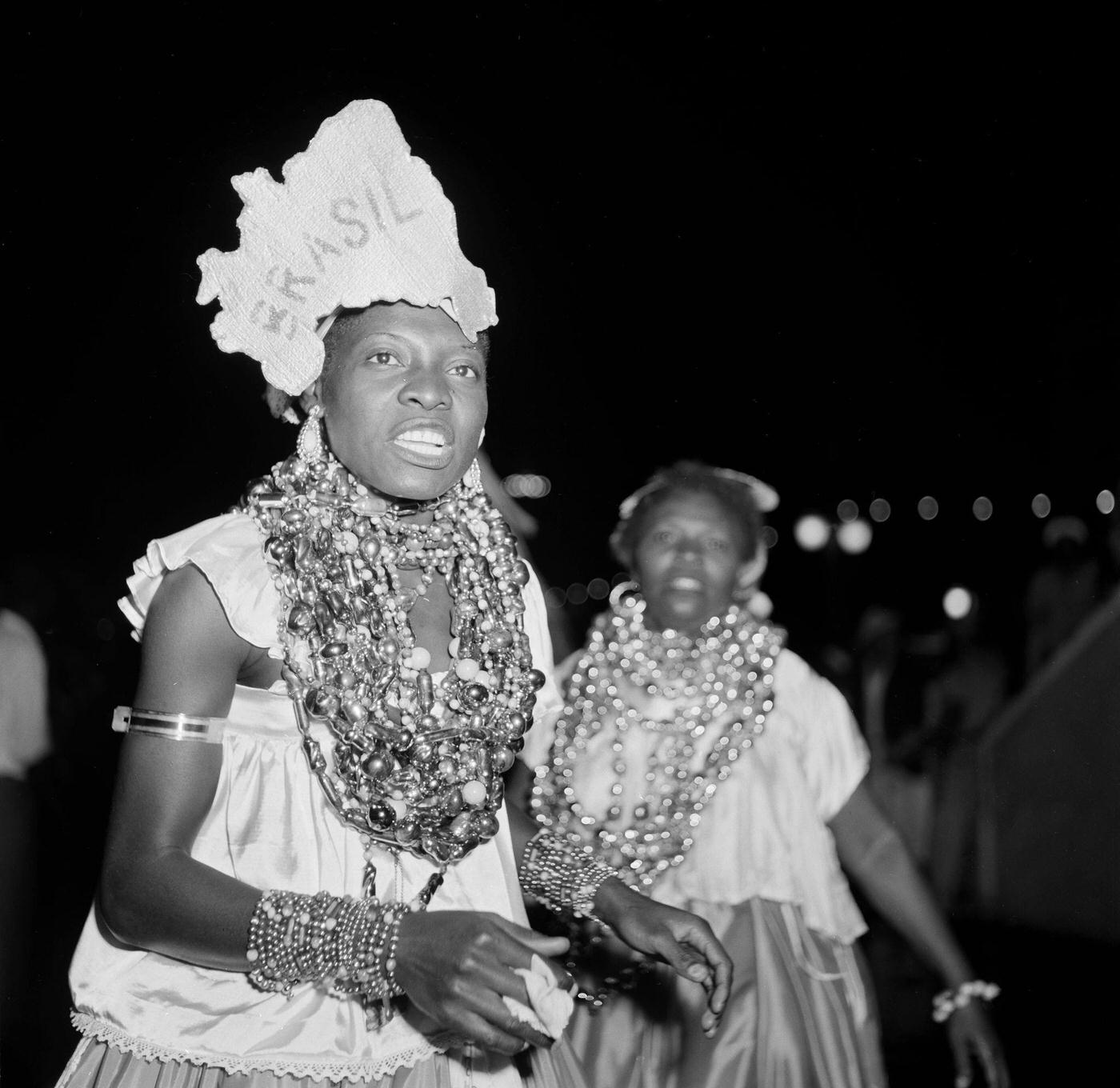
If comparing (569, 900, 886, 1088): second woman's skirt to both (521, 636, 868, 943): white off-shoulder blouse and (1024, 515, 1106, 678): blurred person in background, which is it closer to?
(521, 636, 868, 943): white off-shoulder blouse

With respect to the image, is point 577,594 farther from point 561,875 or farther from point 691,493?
point 561,875

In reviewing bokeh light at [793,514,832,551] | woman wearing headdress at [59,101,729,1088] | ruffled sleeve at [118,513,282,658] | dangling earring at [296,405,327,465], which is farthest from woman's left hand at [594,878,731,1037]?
bokeh light at [793,514,832,551]

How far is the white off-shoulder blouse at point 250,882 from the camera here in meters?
1.44

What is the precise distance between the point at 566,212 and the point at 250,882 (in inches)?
95.1

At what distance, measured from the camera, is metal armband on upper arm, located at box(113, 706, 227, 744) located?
4.55 feet

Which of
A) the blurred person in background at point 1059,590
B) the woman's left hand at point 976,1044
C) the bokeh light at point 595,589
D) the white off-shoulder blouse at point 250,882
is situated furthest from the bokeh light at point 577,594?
the white off-shoulder blouse at point 250,882

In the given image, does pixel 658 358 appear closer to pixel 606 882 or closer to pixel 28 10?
pixel 28 10

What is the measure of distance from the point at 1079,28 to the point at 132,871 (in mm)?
2967

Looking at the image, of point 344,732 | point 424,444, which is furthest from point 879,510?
point 344,732

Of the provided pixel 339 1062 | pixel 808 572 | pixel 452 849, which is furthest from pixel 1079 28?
pixel 808 572

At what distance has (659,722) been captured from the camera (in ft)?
9.32

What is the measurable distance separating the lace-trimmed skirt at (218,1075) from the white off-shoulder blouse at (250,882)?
2 cm

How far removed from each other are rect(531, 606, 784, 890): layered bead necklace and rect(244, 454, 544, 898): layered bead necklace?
112 centimetres

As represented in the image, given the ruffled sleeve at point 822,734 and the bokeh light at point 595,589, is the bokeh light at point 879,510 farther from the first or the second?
the bokeh light at point 595,589
